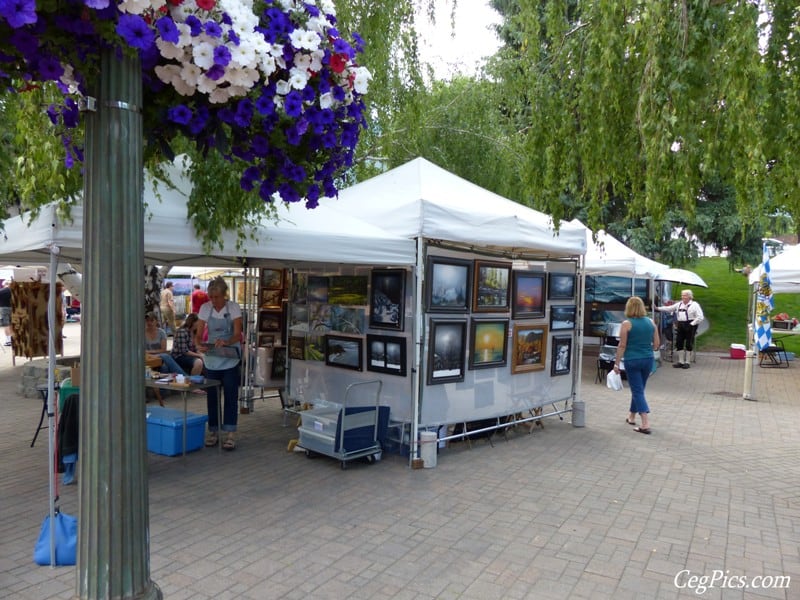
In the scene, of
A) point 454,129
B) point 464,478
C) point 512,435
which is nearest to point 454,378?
point 464,478

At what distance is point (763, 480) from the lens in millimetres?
6098

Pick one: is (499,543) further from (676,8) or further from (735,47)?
(676,8)

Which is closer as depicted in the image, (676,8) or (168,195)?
(676,8)

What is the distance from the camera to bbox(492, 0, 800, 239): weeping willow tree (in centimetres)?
371

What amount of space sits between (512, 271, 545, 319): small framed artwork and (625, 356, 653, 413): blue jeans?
4.35 ft

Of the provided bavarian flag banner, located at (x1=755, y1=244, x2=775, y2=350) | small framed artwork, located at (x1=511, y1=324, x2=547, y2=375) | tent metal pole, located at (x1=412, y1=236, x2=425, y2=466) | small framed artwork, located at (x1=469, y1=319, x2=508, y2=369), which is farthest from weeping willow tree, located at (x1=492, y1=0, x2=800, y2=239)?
bavarian flag banner, located at (x1=755, y1=244, x2=775, y2=350)

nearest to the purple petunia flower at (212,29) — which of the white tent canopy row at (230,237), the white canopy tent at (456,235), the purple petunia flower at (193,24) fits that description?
the purple petunia flower at (193,24)

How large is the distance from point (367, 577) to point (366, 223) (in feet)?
11.6

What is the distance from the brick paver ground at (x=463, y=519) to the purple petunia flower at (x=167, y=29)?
10.1ft

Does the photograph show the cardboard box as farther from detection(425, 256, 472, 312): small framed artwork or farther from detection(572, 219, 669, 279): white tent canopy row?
detection(572, 219, 669, 279): white tent canopy row

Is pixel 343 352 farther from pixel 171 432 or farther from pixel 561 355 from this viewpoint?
pixel 561 355

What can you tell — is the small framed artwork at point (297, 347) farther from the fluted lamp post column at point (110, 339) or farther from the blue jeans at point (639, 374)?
the fluted lamp post column at point (110, 339)

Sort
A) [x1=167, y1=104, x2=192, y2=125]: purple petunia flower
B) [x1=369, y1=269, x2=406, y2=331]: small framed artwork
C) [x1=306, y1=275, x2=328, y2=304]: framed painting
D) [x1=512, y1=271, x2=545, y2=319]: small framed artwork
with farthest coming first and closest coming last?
[x1=512, y1=271, x2=545, y2=319]: small framed artwork, [x1=306, y1=275, x2=328, y2=304]: framed painting, [x1=369, y1=269, x2=406, y2=331]: small framed artwork, [x1=167, y1=104, x2=192, y2=125]: purple petunia flower

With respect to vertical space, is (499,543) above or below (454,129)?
below
